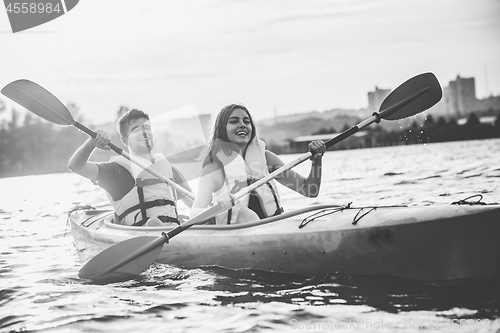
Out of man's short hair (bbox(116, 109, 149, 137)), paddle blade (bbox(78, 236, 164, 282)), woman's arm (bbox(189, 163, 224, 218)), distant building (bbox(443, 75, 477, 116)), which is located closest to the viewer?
paddle blade (bbox(78, 236, 164, 282))

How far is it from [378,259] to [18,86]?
3.78m

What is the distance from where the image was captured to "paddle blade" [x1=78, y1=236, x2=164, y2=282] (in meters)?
3.95

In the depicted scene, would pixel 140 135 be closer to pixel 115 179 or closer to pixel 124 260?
pixel 115 179

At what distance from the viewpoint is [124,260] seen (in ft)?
13.0

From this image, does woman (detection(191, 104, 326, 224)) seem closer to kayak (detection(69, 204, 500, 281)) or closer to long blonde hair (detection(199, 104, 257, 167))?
long blonde hair (detection(199, 104, 257, 167))

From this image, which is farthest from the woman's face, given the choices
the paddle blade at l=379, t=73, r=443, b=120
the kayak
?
the paddle blade at l=379, t=73, r=443, b=120

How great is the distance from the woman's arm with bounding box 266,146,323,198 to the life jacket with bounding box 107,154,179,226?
1.08 meters

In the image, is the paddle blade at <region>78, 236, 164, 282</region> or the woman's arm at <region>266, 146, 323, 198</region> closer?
the paddle blade at <region>78, 236, 164, 282</region>

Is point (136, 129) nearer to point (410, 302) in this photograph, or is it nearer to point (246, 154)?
point (246, 154)

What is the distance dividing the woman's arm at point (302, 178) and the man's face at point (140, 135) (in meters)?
1.23

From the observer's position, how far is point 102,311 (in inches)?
128

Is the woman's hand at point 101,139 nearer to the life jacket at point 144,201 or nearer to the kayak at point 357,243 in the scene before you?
the life jacket at point 144,201

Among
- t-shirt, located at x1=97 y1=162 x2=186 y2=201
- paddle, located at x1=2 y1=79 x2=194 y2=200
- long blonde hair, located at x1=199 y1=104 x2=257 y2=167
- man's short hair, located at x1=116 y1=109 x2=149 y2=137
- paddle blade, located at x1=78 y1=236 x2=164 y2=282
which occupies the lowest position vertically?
paddle blade, located at x1=78 y1=236 x2=164 y2=282

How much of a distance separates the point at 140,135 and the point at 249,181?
53.0 inches
